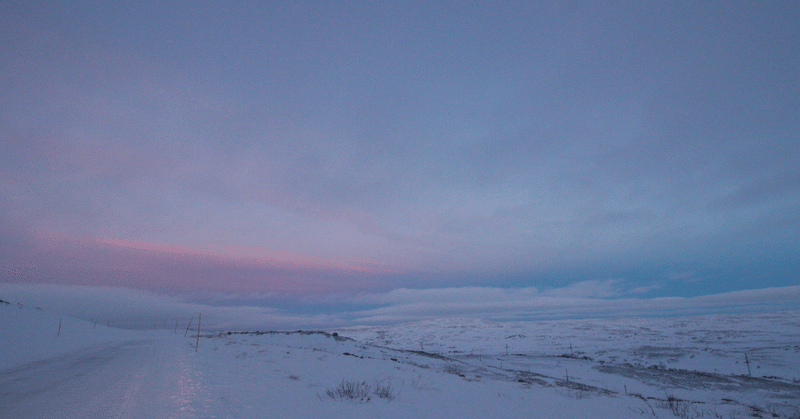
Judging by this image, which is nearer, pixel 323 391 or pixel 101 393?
pixel 101 393

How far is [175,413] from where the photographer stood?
8734 mm

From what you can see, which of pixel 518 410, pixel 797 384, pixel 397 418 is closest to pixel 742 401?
pixel 797 384

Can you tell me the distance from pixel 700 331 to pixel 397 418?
341 feet

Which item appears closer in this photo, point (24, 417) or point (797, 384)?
point (24, 417)

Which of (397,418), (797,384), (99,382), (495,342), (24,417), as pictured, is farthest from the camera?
(495,342)

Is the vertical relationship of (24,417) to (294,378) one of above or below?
above

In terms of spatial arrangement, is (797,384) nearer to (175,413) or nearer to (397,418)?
(397,418)

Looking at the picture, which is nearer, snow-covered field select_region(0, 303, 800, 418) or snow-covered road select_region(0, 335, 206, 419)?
snow-covered road select_region(0, 335, 206, 419)

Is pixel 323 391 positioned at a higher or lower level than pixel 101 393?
lower

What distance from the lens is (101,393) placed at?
1090 centimetres

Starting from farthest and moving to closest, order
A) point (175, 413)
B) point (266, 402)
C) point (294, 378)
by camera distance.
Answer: point (294, 378)
point (266, 402)
point (175, 413)

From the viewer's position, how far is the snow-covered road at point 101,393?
28.7 ft

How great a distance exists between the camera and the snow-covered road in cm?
875

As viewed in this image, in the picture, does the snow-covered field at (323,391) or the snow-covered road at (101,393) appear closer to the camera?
the snow-covered road at (101,393)
